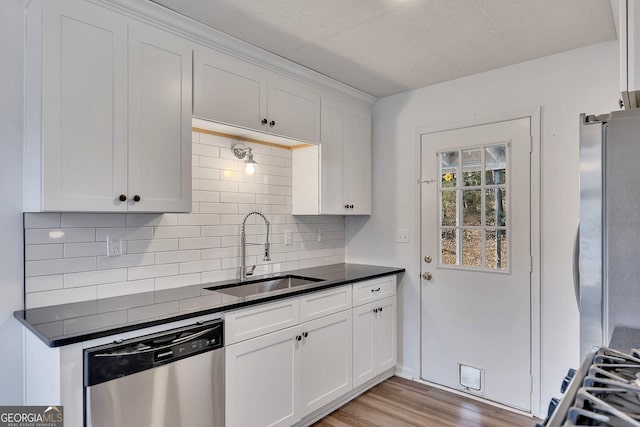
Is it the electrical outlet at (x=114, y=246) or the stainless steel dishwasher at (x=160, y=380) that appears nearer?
the stainless steel dishwasher at (x=160, y=380)

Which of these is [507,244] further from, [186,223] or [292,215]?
[186,223]

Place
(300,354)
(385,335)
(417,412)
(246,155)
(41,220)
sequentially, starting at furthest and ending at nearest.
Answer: (385,335) → (246,155) → (417,412) → (300,354) → (41,220)

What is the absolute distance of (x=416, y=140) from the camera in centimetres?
320

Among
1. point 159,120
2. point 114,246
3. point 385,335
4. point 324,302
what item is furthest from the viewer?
point 385,335

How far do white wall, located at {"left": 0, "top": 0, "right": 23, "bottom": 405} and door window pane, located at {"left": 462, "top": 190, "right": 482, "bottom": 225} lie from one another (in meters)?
2.71

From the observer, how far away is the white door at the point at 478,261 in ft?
8.80

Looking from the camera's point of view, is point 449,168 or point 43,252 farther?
point 449,168

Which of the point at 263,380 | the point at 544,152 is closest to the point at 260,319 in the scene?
the point at 263,380

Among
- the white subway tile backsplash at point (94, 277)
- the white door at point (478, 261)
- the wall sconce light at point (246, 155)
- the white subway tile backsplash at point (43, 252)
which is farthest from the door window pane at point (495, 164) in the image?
the white subway tile backsplash at point (43, 252)

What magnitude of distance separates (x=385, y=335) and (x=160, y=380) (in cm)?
189

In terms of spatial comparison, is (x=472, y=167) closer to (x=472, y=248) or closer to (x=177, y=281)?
(x=472, y=248)

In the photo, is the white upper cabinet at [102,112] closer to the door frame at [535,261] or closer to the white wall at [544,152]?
the white wall at [544,152]

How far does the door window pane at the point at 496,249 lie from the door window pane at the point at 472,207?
0.13 meters

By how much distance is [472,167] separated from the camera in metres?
2.89
